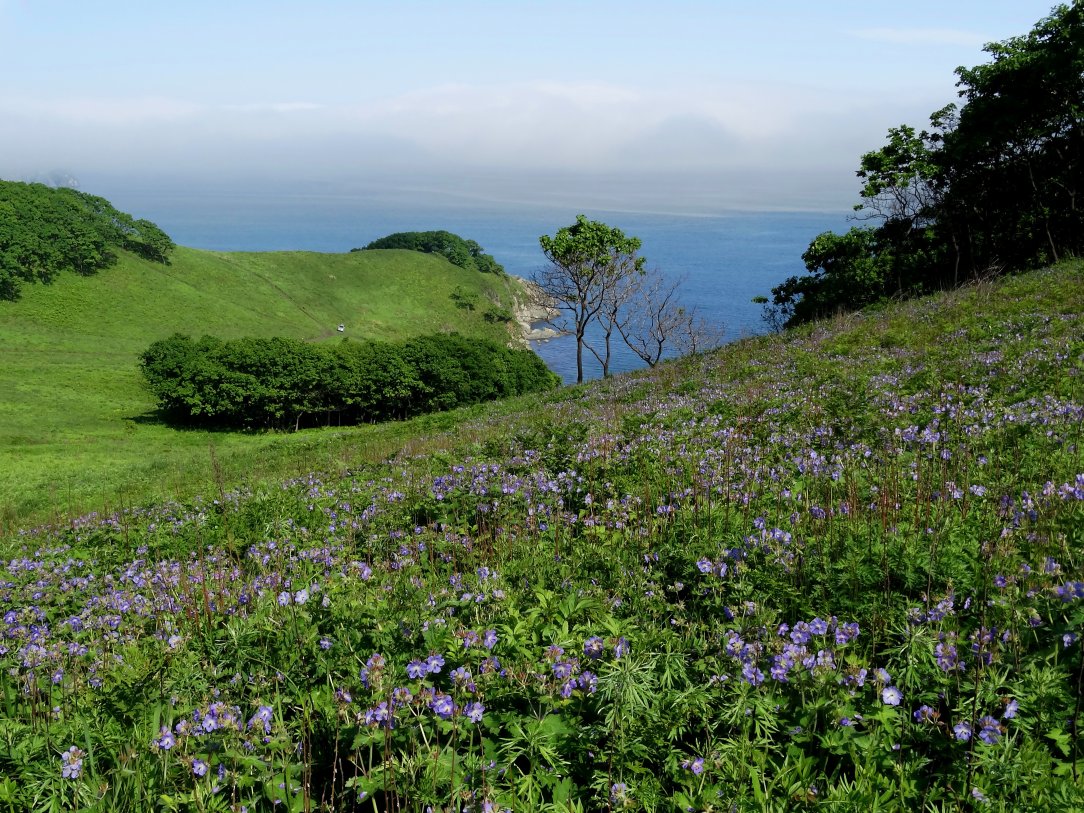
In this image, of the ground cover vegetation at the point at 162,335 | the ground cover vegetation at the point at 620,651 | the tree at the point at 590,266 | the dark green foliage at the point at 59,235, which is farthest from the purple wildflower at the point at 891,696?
the dark green foliage at the point at 59,235

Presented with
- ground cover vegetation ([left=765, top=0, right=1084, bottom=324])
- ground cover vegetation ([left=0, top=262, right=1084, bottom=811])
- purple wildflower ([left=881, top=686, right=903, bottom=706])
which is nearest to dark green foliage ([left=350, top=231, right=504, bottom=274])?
ground cover vegetation ([left=765, top=0, right=1084, bottom=324])

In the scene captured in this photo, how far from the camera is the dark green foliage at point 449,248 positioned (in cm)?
16762

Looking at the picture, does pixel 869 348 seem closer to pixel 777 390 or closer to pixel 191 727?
pixel 777 390

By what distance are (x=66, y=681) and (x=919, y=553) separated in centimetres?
551

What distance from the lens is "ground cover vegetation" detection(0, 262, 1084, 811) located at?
293 centimetres

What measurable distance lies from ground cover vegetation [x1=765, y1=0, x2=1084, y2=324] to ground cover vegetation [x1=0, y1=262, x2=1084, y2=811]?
34.0 meters

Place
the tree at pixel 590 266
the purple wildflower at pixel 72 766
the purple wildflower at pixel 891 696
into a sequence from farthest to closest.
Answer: the tree at pixel 590 266, the purple wildflower at pixel 891 696, the purple wildflower at pixel 72 766

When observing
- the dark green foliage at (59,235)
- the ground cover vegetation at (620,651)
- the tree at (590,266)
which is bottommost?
the ground cover vegetation at (620,651)

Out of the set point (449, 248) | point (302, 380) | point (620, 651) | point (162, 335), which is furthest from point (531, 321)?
point (620, 651)

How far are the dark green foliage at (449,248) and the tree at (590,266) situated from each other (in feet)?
386

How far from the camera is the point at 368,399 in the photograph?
62188 millimetres

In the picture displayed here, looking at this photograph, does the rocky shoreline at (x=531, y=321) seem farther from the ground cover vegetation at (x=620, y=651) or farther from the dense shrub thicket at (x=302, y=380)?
the ground cover vegetation at (x=620, y=651)

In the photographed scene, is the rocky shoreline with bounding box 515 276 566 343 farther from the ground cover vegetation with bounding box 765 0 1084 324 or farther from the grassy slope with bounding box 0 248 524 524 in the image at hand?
the ground cover vegetation with bounding box 765 0 1084 324

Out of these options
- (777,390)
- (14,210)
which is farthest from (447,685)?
(14,210)
